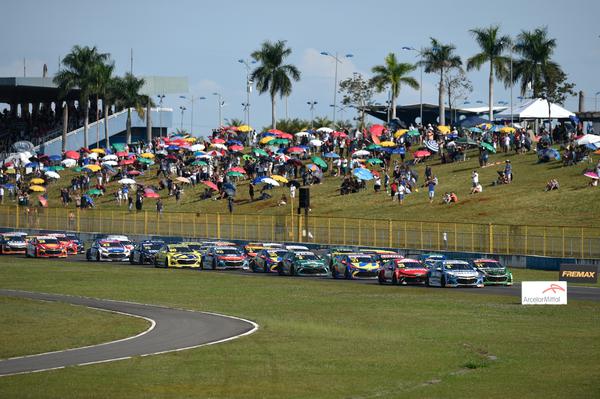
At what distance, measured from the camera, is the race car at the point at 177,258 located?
63.7 meters

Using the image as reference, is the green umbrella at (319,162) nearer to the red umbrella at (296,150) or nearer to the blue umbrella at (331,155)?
the blue umbrella at (331,155)

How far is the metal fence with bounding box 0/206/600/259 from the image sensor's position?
2383 inches

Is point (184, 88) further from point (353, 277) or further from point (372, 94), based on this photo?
point (353, 277)

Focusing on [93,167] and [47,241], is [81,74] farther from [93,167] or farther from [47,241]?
[47,241]

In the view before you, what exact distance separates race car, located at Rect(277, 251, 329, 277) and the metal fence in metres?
9.58

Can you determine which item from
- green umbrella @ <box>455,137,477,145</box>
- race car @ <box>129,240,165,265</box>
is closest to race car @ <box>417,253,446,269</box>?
race car @ <box>129,240,165,265</box>

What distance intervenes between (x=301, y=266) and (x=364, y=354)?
101ft

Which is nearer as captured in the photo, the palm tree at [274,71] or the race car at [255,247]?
the race car at [255,247]

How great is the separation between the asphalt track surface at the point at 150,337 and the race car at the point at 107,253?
91.5 ft

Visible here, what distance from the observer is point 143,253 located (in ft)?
220

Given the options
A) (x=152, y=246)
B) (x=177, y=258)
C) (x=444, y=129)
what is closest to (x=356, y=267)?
(x=177, y=258)

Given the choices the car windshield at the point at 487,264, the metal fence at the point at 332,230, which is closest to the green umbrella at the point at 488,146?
the metal fence at the point at 332,230

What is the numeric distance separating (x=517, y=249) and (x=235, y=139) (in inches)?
1911

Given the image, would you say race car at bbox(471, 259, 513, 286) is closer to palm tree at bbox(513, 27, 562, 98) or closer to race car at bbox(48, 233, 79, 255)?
race car at bbox(48, 233, 79, 255)
